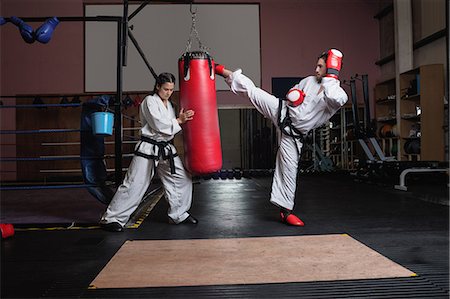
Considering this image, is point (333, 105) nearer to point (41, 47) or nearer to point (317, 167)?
point (317, 167)

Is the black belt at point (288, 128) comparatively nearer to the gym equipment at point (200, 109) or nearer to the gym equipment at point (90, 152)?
the gym equipment at point (200, 109)

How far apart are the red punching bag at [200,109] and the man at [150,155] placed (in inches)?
3.2

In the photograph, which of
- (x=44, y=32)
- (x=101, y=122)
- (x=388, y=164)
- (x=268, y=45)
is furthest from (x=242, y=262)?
(x=268, y=45)

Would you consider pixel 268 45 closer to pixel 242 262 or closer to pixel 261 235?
pixel 261 235

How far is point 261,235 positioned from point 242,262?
2.37ft

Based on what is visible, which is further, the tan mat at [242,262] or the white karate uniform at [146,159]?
the white karate uniform at [146,159]

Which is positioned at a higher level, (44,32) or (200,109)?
(44,32)

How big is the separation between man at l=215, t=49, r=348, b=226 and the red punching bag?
0.29 m

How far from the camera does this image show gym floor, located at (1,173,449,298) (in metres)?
1.73

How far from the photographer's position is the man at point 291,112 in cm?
315

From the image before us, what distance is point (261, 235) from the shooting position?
285cm

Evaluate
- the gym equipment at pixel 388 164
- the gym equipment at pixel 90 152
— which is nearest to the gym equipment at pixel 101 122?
the gym equipment at pixel 90 152

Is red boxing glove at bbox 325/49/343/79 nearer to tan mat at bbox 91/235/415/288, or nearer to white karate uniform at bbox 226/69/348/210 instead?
white karate uniform at bbox 226/69/348/210

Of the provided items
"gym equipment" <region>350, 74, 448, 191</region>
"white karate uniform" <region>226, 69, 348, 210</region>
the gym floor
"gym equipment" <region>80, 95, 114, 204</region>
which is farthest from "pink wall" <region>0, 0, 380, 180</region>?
"white karate uniform" <region>226, 69, 348, 210</region>
